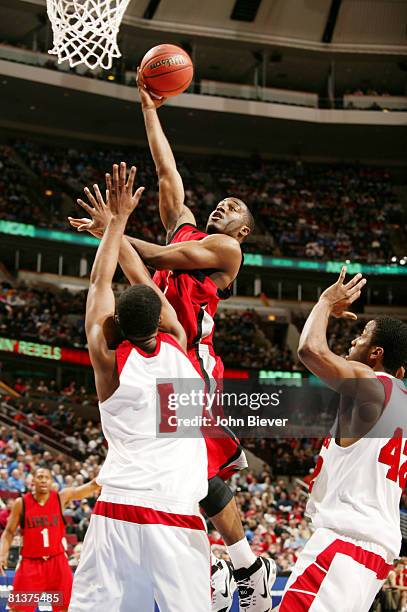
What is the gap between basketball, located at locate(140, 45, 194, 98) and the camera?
5.14 m

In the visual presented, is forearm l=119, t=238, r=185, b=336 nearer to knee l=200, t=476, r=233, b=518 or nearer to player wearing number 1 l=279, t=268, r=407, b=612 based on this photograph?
player wearing number 1 l=279, t=268, r=407, b=612

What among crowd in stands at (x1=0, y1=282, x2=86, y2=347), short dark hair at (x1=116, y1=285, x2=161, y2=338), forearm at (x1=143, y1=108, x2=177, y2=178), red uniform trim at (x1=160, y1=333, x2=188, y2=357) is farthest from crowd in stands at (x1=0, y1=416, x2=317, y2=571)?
short dark hair at (x1=116, y1=285, x2=161, y2=338)

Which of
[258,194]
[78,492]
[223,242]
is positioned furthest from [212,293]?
[258,194]

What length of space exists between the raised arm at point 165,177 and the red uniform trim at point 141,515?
2.37m

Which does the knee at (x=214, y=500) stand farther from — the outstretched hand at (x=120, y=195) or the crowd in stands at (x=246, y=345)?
the crowd in stands at (x=246, y=345)

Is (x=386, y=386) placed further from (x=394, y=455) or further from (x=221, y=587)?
(x=221, y=587)

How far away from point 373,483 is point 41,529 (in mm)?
4152

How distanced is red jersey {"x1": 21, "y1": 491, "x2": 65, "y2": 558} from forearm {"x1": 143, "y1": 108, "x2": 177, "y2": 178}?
3411mm

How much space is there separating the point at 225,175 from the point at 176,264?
75.9 feet

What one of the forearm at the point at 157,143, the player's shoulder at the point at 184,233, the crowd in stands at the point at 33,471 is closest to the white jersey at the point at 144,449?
the player's shoulder at the point at 184,233

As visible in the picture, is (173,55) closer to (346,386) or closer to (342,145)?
(346,386)

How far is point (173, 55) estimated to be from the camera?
515 centimetres

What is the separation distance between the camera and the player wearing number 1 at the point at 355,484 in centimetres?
348

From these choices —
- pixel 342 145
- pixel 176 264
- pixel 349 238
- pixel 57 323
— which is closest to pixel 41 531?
pixel 176 264
